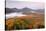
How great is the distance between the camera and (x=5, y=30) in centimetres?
115

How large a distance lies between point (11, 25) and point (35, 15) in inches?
13.5

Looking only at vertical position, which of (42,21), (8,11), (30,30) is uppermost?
(8,11)

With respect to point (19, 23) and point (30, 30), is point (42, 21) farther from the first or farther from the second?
point (19, 23)

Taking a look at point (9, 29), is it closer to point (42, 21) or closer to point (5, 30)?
point (5, 30)

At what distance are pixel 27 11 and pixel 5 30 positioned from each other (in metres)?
0.38

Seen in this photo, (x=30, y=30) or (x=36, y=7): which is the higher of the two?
(x=36, y=7)

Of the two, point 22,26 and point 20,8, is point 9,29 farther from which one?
point 20,8

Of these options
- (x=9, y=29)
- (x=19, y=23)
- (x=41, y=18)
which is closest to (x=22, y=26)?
(x=19, y=23)

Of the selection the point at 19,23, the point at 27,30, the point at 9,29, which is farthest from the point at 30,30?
the point at 9,29

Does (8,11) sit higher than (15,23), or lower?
higher

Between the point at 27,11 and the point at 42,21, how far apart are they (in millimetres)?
242

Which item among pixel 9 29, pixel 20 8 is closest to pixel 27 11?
pixel 20 8

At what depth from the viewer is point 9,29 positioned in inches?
45.6

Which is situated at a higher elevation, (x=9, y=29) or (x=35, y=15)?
(x=35, y=15)
